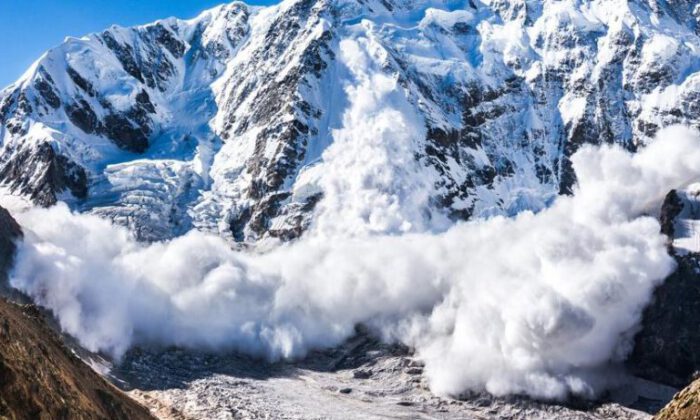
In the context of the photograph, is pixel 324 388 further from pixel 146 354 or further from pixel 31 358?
pixel 31 358

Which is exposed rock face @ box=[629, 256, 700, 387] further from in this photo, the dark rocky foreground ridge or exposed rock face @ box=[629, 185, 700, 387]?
the dark rocky foreground ridge

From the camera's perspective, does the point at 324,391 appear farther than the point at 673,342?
No

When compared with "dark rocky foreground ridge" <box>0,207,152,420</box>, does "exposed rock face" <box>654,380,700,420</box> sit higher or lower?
lower

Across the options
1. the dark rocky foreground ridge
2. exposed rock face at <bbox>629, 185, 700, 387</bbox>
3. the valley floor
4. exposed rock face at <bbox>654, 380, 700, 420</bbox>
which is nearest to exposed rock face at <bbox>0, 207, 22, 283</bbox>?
the valley floor

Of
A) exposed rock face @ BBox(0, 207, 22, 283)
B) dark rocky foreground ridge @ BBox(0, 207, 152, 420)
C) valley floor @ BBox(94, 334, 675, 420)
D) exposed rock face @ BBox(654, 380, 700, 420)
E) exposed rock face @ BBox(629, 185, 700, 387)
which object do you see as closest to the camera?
exposed rock face @ BBox(654, 380, 700, 420)

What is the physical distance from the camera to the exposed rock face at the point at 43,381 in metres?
60.6

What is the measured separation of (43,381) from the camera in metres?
67.7

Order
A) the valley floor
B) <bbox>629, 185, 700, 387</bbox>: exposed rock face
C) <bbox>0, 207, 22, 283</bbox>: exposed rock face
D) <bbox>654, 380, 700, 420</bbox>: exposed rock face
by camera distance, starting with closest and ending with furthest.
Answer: <bbox>654, 380, 700, 420</bbox>: exposed rock face < the valley floor < <bbox>0, 207, 22, 283</bbox>: exposed rock face < <bbox>629, 185, 700, 387</bbox>: exposed rock face

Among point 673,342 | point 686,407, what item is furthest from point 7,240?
point 686,407

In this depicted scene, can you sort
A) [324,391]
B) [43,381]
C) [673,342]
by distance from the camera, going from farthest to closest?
[673,342]
[324,391]
[43,381]

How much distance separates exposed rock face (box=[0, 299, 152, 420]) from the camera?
199 feet

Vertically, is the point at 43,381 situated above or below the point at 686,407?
above

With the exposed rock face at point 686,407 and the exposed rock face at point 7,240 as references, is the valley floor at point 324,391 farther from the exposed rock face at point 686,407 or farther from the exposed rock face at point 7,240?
the exposed rock face at point 686,407

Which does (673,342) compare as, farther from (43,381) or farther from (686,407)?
(686,407)
